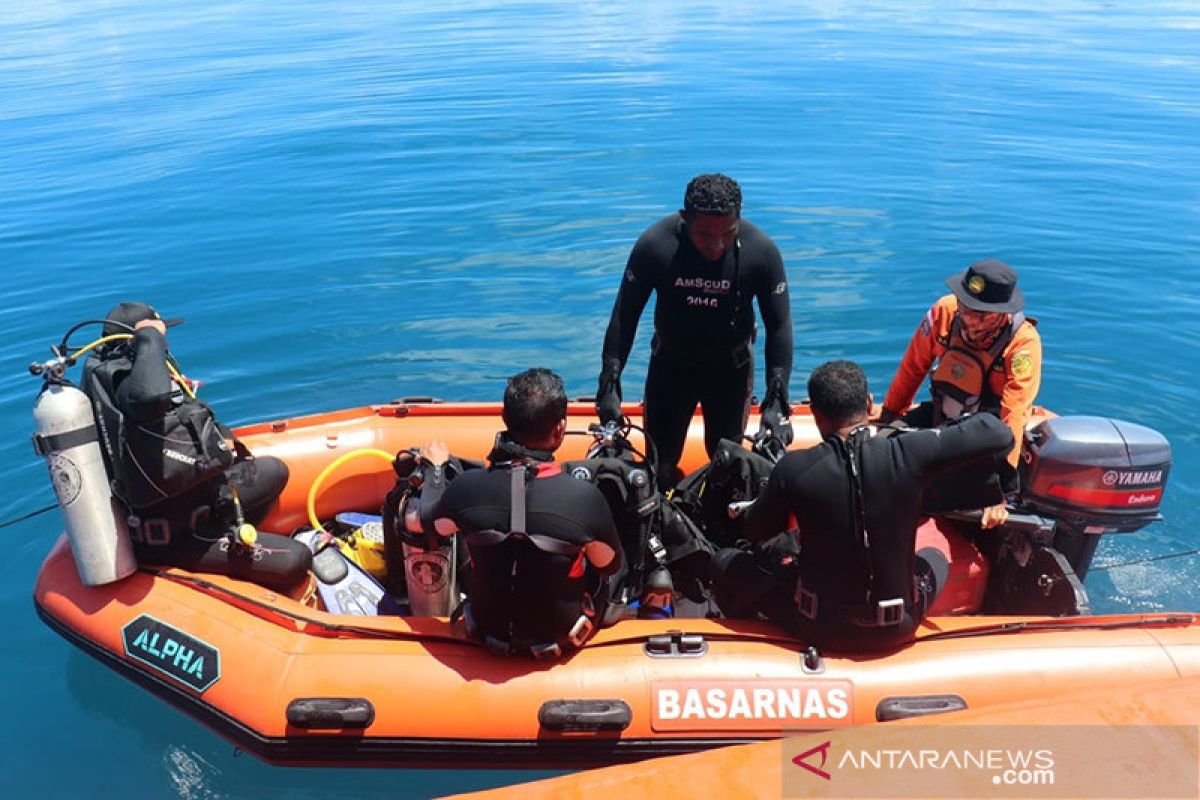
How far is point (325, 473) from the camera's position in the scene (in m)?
4.34

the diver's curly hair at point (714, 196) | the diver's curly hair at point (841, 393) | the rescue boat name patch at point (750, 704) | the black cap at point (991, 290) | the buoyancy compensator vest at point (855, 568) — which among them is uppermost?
the diver's curly hair at point (714, 196)

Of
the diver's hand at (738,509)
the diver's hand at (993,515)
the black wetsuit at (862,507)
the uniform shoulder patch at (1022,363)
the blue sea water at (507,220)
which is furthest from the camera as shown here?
the blue sea water at (507,220)

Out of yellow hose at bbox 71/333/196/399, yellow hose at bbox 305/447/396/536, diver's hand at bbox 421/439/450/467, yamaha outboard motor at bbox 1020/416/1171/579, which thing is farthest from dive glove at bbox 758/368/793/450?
yellow hose at bbox 71/333/196/399

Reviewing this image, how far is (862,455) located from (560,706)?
4.48ft

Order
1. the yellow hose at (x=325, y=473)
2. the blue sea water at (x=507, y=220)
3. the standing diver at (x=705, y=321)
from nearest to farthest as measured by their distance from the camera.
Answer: the standing diver at (x=705, y=321)
the yellow hose at (x=325, y=473)
the blue sea water at (x=507, y=220)

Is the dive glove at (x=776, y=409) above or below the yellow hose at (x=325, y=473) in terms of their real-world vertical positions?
above

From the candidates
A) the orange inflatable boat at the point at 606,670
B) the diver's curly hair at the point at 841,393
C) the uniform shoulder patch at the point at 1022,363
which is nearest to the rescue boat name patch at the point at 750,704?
the orange inflatable boat at the point at 606,670

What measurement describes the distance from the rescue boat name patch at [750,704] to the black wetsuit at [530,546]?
45 cm

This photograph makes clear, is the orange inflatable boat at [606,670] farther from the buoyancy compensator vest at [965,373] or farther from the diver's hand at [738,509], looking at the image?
the diver's hand at [738,509]

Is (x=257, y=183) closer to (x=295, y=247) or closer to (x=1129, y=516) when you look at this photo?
(x=295, y=247)

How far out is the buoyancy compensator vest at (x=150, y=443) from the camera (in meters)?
3.50

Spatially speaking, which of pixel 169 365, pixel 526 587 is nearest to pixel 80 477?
pixel 169 365

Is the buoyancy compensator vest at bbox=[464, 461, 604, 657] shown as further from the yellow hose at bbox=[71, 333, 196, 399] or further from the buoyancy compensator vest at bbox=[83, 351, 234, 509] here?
the yellow hose at bbox=[71, 333, 196, 399]

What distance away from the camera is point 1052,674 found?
3262mm
